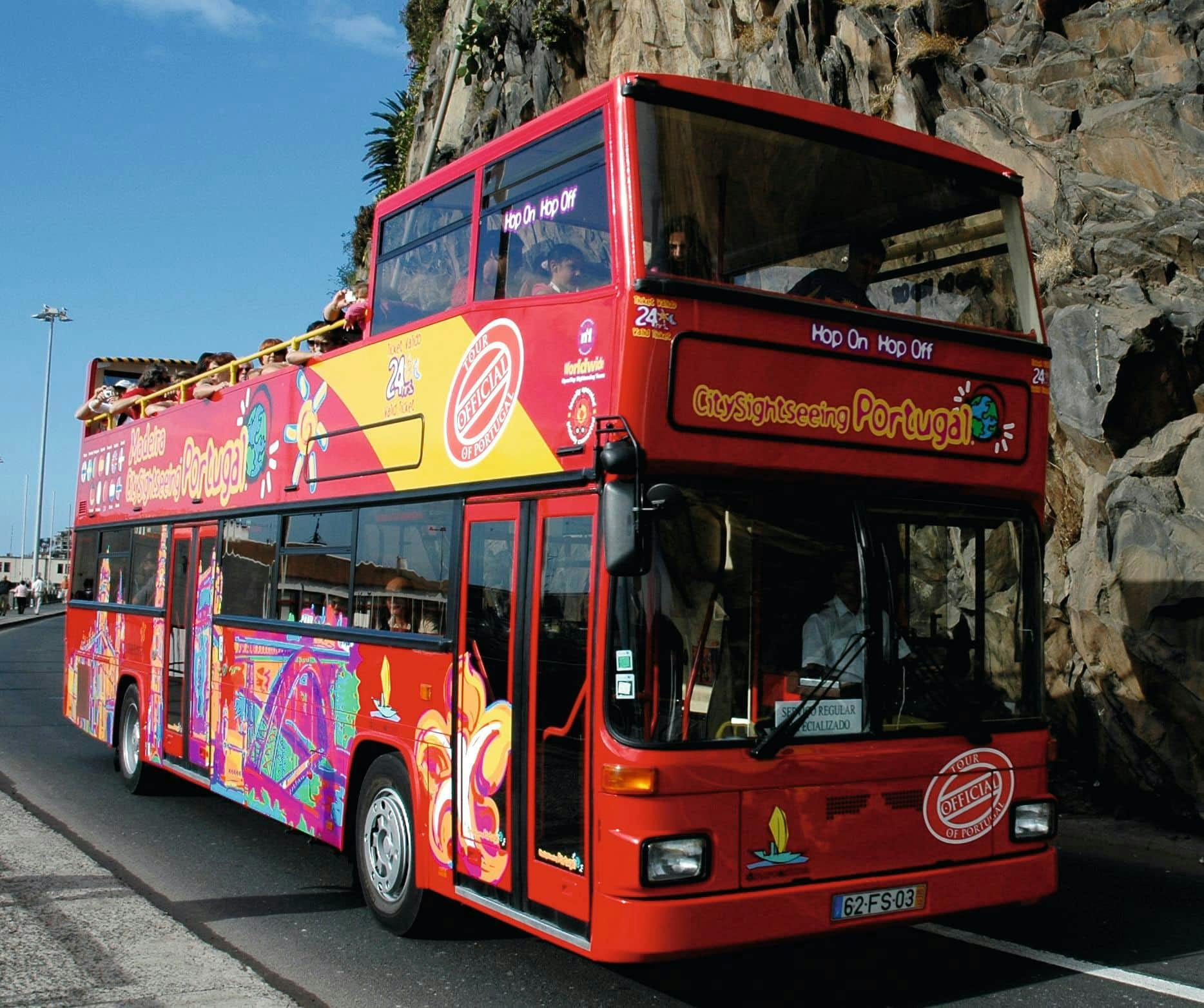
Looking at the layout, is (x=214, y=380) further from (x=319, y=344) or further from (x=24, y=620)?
(x=24, y=620)

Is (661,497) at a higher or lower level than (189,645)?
higher

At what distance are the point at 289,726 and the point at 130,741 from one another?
4.36 meters

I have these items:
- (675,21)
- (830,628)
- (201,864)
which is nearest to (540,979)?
(830,628)

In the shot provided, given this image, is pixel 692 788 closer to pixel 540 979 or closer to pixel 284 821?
pixel 540 979

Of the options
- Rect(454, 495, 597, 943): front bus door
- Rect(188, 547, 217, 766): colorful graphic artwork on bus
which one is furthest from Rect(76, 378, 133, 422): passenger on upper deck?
Rect(454, 495, 597, 943): front bus door

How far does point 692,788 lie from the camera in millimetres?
5164

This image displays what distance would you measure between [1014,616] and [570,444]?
2.30 meters

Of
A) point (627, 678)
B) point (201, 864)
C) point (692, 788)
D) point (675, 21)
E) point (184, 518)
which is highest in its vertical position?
point (675, 21)

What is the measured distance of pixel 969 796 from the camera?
5.89 m

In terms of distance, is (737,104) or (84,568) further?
(84,568)

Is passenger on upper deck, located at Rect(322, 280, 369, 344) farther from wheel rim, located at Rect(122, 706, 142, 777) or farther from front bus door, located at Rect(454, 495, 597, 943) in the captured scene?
wheel rim, located at Rect(122, 706, 142, 777)

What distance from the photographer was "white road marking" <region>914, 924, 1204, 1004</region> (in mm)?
6012

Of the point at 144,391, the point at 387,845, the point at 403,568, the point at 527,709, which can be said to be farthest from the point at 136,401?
the point at 527,709

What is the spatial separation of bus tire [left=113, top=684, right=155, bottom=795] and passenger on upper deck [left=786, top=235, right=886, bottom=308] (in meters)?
8.02
